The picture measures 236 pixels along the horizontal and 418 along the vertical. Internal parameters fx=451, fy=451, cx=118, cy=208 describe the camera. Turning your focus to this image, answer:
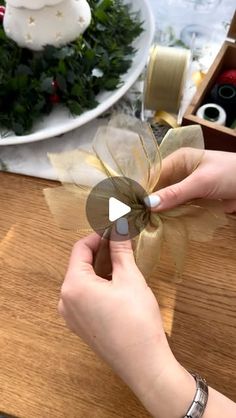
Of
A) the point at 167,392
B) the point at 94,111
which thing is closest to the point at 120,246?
the point at 167,392

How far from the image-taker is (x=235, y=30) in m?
0.76

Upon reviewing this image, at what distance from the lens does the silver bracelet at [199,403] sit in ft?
1.45

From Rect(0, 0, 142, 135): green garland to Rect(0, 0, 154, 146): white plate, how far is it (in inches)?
0.4

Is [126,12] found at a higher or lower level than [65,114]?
higher

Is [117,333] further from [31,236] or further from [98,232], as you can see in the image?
[31,236]

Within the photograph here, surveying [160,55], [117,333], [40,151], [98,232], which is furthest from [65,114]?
[117,333]

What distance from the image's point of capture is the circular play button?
498 mm

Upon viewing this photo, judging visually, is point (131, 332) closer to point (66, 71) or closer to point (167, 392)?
point (167, 392)

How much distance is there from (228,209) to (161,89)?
24 cm

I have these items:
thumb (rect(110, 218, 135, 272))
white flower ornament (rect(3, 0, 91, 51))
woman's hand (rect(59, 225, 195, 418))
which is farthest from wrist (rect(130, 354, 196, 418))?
white flower ornament (rect(3, 0, 91, 51))

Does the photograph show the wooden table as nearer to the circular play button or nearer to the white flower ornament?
the circular play button

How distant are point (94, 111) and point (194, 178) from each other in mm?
254

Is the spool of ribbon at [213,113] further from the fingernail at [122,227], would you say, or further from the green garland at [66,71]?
the fingernail at [122,227]

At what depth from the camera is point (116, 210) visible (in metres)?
0.49
